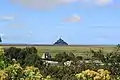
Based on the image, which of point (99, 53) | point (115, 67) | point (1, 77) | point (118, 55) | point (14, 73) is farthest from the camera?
point (99, 53)

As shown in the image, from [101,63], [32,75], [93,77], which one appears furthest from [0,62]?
[101,63]

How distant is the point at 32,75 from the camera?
689 centimetres

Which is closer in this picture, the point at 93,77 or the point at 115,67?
the point at 93,77

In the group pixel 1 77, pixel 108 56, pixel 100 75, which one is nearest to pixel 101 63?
pixel 108 56

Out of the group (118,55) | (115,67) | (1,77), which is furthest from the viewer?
(118,55)

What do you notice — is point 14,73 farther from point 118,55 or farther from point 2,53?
point 118,55

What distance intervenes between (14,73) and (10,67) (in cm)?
15

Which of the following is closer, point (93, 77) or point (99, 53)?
point (93, 77)

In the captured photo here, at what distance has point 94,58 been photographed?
1521 cm

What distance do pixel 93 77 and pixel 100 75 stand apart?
5.1 inches

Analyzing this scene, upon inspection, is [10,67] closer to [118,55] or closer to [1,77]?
[1,77]

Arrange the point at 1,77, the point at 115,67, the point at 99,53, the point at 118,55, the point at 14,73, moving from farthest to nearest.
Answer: the point at 99,53 → the point at 118,55 → the point at 115,67 → the point at 14,73 → the point at 1,77

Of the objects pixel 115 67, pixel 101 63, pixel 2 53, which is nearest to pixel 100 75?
pixel 2 53

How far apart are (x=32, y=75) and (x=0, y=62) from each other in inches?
27.6
